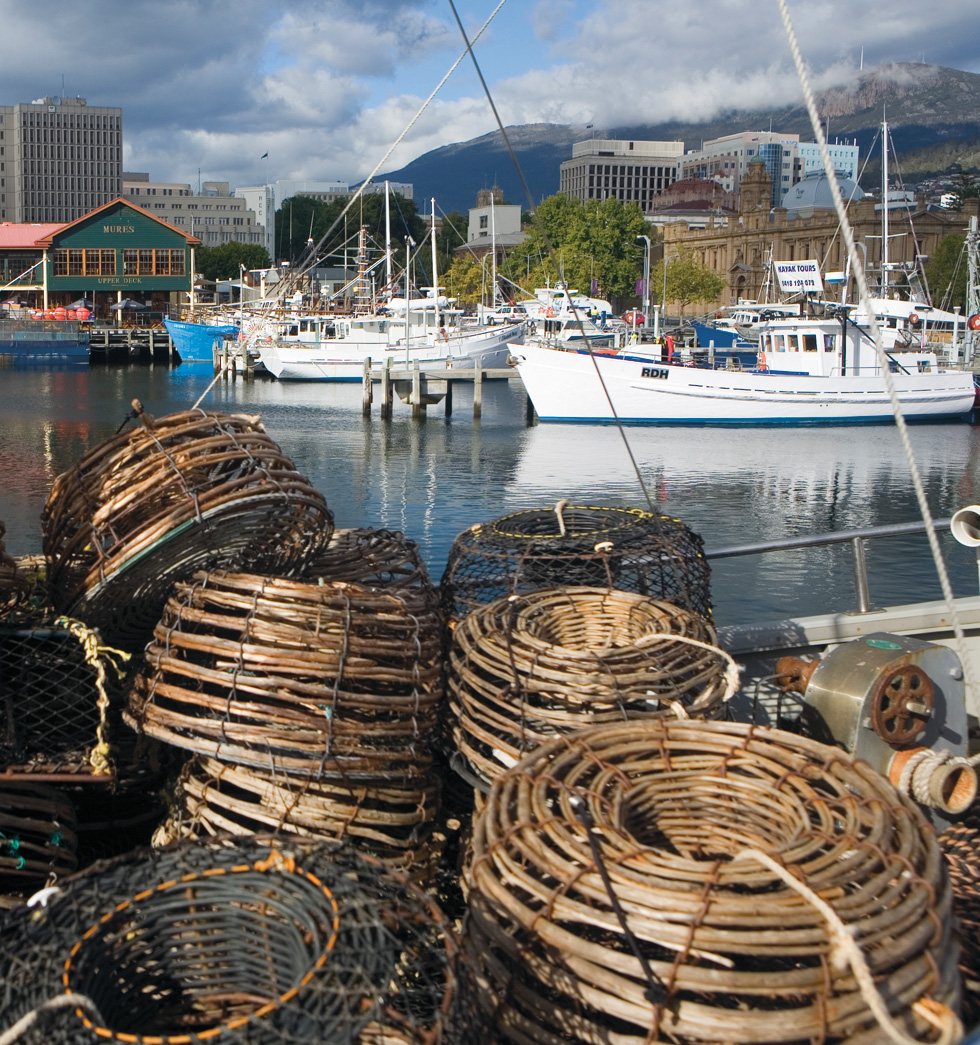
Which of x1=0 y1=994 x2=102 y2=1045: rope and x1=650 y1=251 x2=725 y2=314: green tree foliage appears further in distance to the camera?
x1=650 y1=251 x2=725 y2=314: green tree foliage

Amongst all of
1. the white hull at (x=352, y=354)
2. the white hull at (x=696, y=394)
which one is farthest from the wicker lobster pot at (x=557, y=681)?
the white hull at (x=352, y=354)

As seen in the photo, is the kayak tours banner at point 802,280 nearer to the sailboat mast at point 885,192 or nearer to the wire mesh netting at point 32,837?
the sailboat mast at point 885,192

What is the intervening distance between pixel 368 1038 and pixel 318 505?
2033 mm

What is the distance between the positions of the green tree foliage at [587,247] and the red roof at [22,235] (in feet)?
102

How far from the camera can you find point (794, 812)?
233 cm

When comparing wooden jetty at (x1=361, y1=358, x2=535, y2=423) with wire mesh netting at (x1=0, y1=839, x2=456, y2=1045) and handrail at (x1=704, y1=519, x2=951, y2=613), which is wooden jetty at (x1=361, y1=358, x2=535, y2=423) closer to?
handrail at (x1=704, y1=519, x2=951, y2=613)

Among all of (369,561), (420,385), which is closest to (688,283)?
(420,385)

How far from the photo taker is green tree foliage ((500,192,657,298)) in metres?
73.2

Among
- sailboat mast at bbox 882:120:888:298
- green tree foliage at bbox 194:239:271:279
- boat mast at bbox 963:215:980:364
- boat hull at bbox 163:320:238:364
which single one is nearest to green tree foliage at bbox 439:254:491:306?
boat hull at bbox 163:320:238:364

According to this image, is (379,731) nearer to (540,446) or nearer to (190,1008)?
(190,1008)

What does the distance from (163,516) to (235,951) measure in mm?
1454

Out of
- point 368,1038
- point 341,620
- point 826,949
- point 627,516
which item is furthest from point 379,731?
point 627,516

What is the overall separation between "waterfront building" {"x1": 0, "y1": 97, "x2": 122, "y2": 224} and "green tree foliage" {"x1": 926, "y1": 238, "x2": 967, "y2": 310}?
4695 inches

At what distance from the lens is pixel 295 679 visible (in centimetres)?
292
